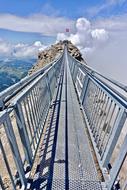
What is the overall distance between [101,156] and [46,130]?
7.54ft

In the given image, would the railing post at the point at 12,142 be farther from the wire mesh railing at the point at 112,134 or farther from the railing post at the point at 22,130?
the wire mesh railing at the point at 112,134

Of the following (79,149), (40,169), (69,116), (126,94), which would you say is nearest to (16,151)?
(40,169)

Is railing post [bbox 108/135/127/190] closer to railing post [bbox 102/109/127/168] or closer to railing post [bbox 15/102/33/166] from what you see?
railing post [bbox 102/109/127/168]

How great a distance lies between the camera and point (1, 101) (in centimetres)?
338

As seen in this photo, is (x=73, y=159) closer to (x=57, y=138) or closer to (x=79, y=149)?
(x=79, y=149)

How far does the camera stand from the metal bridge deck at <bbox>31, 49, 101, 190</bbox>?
4418 millimetres

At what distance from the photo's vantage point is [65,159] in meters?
5.25

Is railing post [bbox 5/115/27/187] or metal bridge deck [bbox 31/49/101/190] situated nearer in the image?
railing post [bbox 5/115/27/187]

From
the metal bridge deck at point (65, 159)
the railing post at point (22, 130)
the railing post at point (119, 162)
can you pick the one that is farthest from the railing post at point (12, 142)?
the railing post at point (119, 162)

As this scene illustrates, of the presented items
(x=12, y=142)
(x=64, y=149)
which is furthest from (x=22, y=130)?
(x=64, y=149)

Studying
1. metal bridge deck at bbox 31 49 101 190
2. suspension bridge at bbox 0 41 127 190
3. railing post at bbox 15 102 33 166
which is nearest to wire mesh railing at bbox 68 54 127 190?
suspension bridge at bbox 0 41 127 190

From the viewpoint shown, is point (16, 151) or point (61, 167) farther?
point (61, 167)

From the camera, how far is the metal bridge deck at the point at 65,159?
4418 millimetres

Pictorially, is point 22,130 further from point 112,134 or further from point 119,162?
point 119,162
